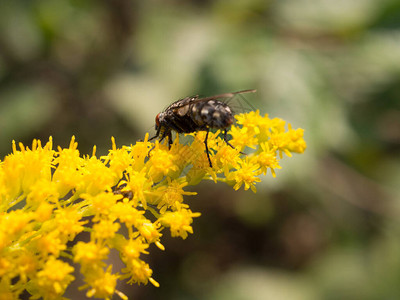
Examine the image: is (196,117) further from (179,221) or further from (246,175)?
(179,221)

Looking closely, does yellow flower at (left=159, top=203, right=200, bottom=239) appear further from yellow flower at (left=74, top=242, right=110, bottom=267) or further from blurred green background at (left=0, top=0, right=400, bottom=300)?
blurred green background at (left=0, top=0, right=400, bottom=300)

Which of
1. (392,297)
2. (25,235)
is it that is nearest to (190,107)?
(25,235)

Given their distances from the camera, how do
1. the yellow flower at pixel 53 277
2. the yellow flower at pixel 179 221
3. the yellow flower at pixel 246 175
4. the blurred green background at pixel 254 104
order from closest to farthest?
the yellow flower at pixel 53 277, the yellow flower at pixel 179 221, the yellow flower at pixel 246 175, the blurred green background at pixel 254 104

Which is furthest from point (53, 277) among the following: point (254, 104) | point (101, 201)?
point (254, 104)

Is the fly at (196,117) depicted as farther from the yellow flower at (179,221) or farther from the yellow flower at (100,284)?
the yellow flower at (100,284)

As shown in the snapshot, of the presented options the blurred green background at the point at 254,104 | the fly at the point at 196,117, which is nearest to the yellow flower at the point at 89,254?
the fly at the point at 196,117
